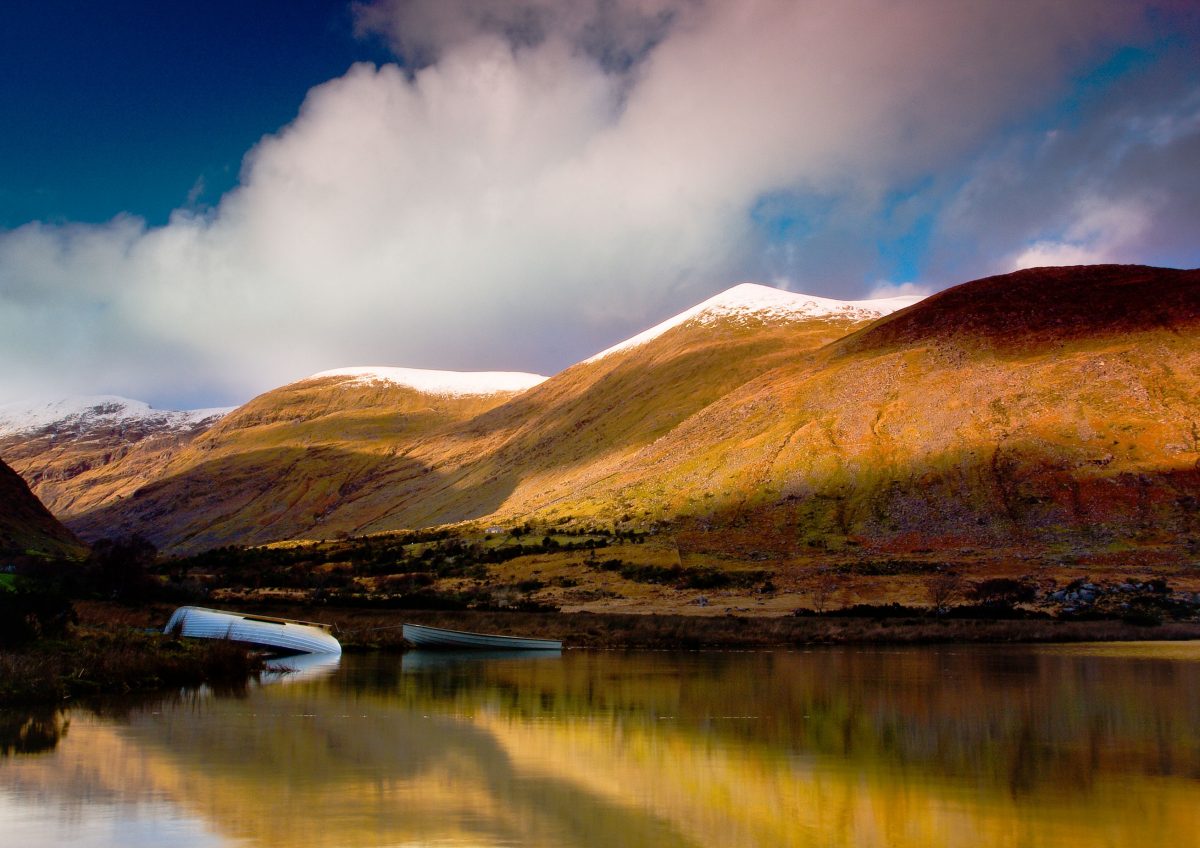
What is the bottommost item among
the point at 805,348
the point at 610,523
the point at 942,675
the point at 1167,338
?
the point at 942,675

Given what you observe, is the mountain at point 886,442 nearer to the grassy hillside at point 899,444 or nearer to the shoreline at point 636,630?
the grassy hillside at point 899,444

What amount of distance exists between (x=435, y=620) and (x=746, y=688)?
21.6 metres

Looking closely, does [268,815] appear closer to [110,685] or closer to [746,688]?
[110,685]

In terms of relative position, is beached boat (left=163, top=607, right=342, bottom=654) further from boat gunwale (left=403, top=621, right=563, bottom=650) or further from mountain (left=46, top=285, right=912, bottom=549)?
mountain (left=46, top=285, right=912, bottom=549)

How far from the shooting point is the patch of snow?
147375 millimetres

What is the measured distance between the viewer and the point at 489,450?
5635 inches

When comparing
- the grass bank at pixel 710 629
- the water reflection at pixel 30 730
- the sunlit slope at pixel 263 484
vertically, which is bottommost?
the grass bank at pixel 710 629

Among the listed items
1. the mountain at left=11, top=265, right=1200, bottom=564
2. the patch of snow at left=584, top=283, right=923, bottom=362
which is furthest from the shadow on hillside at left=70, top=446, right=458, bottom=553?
the patch of snow at left=584, top=283, right=923, bottom=362

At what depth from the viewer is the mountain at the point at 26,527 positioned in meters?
67.2

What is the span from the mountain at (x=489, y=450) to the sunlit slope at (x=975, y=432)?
56.2 ft

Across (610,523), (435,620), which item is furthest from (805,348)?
(435,620)

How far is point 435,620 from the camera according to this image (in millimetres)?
42625

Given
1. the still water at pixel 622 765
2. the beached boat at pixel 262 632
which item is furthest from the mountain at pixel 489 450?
the still water at pixel 622 765

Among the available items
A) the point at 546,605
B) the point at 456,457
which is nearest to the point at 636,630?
the point at 546,605
